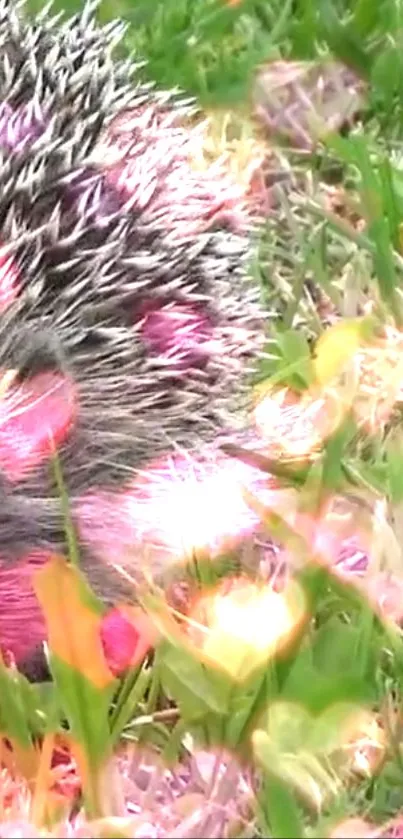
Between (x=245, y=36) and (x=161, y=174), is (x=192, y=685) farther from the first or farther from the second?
(x=245, y=36)

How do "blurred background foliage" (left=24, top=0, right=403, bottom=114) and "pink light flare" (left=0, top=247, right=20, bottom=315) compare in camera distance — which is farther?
"blurred background foliage" (left=24, top=0, right=403, bottom=114)

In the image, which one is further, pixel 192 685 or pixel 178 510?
pixel 178 510

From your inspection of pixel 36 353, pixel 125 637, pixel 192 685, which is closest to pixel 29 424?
pixel 36 353

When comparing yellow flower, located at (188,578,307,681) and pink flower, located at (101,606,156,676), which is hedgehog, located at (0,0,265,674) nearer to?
pink flower, located at (101,606,156,676)

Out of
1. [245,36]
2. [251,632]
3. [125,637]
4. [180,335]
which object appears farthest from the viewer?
[245,36]

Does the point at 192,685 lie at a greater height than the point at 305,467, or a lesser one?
greater

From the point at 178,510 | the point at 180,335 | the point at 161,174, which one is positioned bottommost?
the point at 178,510

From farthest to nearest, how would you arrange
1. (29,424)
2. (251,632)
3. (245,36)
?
(245,36)
(29,424)
(251,632)

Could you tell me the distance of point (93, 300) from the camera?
1676 mm

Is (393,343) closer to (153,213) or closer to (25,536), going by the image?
(153,213)

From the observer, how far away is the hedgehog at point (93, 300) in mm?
1579

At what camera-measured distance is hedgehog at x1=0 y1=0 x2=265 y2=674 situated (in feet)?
A: 5.18

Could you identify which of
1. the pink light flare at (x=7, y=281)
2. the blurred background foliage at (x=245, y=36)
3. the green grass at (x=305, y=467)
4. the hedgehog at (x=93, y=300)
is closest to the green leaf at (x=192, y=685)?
the green grass at (x=305, y=467)

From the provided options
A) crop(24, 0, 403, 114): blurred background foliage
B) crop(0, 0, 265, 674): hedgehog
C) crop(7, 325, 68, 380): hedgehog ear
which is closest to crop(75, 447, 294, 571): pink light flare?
crop(0, 0, 265, 674): hedgehog
